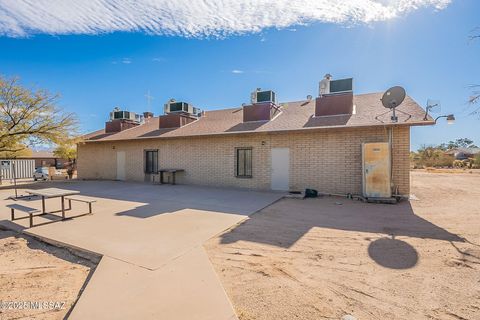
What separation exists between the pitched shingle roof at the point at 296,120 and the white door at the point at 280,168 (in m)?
1.10

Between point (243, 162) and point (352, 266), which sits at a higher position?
point (243, 162)

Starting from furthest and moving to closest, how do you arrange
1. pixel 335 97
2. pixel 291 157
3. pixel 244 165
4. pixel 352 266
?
pixel 244 165
pixel 335 97
pixel 291 157
pixel 352 266

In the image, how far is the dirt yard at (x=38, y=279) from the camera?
8.03ft

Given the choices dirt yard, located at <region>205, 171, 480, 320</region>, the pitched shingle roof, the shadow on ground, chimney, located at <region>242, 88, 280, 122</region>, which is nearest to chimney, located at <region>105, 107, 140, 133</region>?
the pitched shingle roof

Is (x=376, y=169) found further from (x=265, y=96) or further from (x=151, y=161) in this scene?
(x=151, y=161)

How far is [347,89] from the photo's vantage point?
1077 centimetres

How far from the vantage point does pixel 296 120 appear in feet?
37.1

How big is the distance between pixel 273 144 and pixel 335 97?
355 cm

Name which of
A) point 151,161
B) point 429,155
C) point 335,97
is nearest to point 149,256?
point 335,97

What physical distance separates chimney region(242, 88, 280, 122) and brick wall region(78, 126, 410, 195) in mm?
1703

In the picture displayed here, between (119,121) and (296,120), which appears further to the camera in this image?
(119,121)

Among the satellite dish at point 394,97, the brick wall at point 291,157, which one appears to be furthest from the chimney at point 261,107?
the satellite dish at point 394,97

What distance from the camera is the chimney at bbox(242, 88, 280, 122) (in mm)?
12562

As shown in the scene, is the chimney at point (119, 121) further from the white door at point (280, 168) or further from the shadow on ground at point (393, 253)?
the shadow on ground at point (393, 253)
